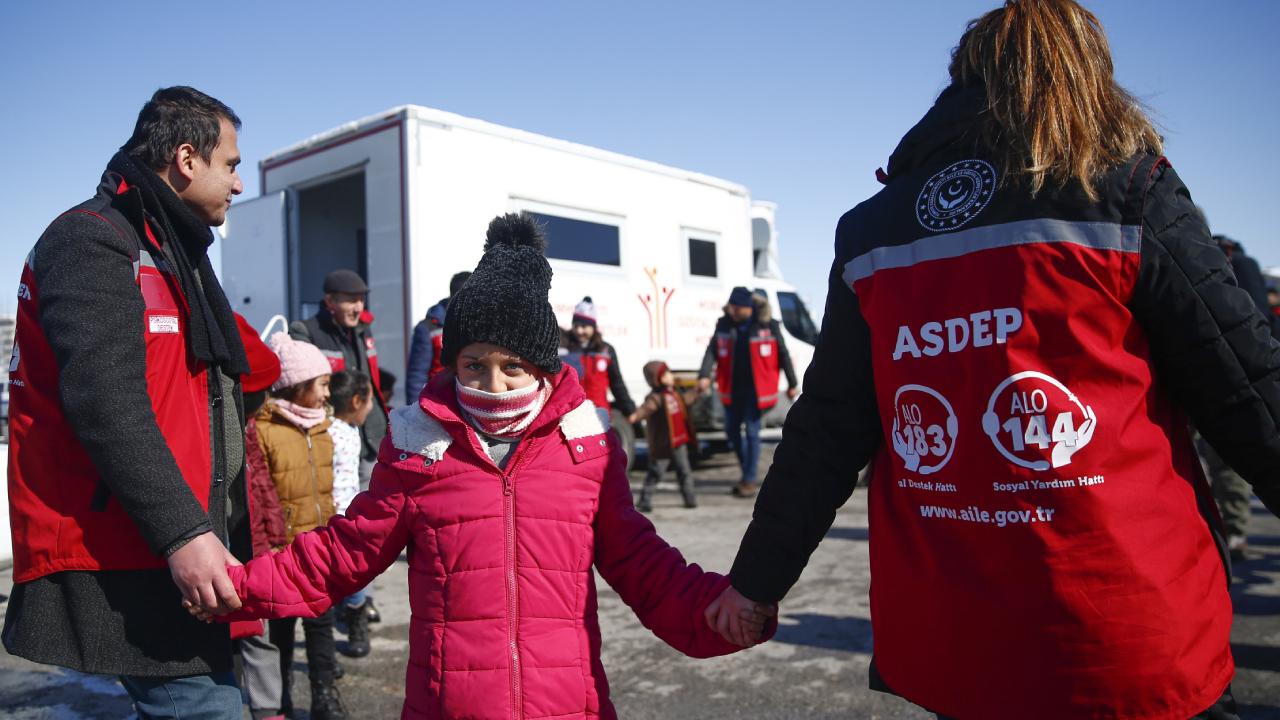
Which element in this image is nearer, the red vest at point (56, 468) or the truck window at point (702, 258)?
the red vest at point (56, 468)

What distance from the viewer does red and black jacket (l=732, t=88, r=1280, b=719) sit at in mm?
1465

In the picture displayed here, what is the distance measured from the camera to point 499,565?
1987 mm

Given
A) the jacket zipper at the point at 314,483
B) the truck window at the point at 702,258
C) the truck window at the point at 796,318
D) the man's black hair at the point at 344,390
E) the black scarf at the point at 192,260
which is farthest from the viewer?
the truck window at the point at 796,318

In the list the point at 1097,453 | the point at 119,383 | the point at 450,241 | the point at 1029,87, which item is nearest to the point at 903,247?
the point at 1029,87

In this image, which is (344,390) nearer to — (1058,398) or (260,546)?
(260,546)

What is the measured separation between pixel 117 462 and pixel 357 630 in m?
2.78

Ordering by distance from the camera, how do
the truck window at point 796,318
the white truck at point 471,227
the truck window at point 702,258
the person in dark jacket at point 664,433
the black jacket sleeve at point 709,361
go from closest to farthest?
the person in dark jacket at point 664,433
the white truck at point 471,227
the black jacket sleeve at point 709,361
the truck window at point 702,258
the truck window at point 796,318

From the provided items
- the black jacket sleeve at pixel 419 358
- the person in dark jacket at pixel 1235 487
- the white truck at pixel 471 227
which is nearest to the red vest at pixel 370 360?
the black jacket sleeve at pixel 419 358

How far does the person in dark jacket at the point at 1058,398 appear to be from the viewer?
4.82 feet

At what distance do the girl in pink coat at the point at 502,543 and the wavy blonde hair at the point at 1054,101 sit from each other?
102 cm

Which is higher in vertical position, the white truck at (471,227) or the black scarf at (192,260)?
the white truck at (471,227)

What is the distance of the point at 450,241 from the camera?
27.9ft

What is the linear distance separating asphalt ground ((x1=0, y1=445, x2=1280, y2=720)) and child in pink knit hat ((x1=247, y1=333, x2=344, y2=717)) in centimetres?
29

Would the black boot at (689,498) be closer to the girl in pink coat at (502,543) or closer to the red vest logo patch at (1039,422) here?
the girl in pink coat at (502,543)
